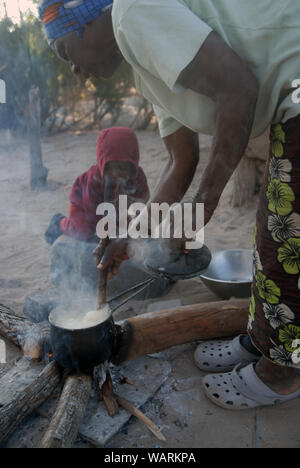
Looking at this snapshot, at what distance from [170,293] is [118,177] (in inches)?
43.3

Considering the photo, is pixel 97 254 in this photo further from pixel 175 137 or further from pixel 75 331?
pixel 175 137

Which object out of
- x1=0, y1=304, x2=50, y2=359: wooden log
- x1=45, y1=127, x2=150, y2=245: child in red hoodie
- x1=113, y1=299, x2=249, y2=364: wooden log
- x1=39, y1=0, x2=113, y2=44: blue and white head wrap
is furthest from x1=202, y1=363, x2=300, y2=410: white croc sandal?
x1=45, y1=127, x2=150, y2=245: child in red hoodie

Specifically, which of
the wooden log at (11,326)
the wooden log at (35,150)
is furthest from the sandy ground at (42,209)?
the wooden log at (11,326)

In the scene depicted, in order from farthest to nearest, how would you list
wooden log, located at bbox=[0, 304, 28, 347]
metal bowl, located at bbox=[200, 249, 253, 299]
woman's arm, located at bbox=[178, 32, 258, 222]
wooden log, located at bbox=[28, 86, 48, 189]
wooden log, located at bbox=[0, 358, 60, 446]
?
1. wooden log, located at bbox=[28, 86, 48, 189]
2. metal bowl, located at bbox=[200, 249, 253, 299]
3. wooden log, located at bbox=[0, 304, 28, 347]
4. wooden log, located at bbox=[0, 358, 60, 446]
5. woman's arm, located at bbox=[178, 32, 258, 222]

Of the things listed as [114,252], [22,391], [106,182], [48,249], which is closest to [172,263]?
[114,252]

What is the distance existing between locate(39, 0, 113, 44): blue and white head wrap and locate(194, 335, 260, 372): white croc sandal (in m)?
1.71

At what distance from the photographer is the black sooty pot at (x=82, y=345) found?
1835mm

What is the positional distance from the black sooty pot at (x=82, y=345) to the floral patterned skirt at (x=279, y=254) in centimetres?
70

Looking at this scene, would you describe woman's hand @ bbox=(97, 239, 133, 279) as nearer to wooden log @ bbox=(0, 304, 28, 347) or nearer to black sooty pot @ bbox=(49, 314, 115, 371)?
black sooty pot @ bbox=(49, 314, 115, 371)

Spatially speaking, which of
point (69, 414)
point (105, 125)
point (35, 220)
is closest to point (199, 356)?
point (69, 414)

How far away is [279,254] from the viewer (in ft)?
4.95

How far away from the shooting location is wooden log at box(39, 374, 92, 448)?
1.57 meters

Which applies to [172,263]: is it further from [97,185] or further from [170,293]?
[97,185]

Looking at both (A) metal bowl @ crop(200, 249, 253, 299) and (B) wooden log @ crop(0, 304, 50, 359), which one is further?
(A) metal bowl @ crop(200, 249, 253, 299)
